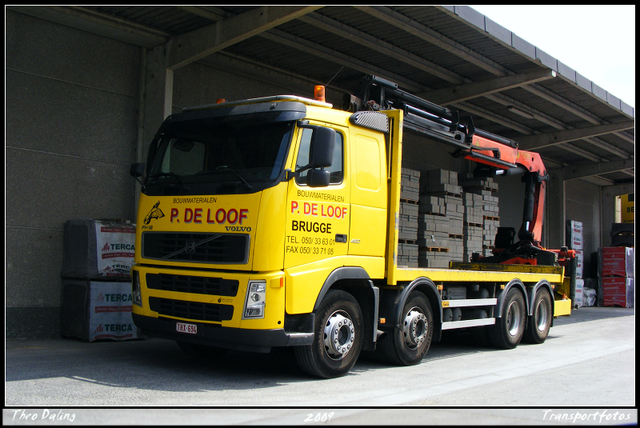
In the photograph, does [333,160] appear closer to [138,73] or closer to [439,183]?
[138,73]

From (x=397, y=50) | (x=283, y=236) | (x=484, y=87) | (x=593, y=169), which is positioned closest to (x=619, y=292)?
(x=593, y=169)

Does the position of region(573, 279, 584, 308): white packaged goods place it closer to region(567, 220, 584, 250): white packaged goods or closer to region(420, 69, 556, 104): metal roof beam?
region(567, 220, 584, 250): white packaged goods

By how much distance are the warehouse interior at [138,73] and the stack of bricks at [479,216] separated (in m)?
2.86

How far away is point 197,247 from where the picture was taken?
6.59 meters

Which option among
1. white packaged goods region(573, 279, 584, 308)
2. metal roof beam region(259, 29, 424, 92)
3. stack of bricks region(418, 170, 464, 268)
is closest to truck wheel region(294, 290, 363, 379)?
metal roof beam region(259, 29, 424, 92)

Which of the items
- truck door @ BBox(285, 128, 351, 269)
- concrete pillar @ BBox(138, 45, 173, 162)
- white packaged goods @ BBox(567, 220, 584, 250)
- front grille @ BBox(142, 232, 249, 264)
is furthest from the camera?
white packaged goods @ BBox(567, 220, 584, 250)

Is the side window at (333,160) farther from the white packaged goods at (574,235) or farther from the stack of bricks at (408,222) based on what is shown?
the white packaged goods at (574,235)

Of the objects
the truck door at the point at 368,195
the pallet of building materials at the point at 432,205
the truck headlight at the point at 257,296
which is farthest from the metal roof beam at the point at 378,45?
the truck headlight at the point at 257,296

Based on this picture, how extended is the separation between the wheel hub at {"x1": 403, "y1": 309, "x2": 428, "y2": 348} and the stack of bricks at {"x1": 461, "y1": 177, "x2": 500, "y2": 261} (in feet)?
24.4

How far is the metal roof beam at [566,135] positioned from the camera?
18.4 metres

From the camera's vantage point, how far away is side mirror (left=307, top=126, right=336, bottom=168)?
6.41 meters

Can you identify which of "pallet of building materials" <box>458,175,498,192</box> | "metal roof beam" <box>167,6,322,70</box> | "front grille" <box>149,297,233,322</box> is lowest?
Result: "front grille" <box>149,297,233,322</box>

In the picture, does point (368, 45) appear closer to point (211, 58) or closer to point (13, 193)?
point (211, 58)

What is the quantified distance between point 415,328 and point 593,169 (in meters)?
19.3
